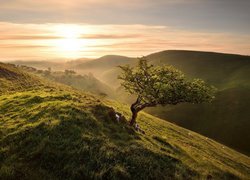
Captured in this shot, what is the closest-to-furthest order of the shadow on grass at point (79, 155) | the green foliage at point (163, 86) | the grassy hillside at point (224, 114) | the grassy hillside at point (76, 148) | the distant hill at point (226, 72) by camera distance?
1. the shadow on grass at point (79, 155)
2. the grassy hillside at point (76, 148)
3. the green foliage at point (163, 86)
4. the grassy hillside at point (224, 114)
5. the distant hill at point (226, 72)

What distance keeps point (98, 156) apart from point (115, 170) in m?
1.99

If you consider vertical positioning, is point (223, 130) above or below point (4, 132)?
below

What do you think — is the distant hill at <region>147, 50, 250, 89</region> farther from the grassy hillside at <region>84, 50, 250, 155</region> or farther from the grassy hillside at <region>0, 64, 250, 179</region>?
the grassy hillside at <region>0, 64, 250, 179</region>

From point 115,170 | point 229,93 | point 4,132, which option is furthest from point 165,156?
point 229,93

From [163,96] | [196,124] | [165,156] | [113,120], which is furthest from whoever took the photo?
[196,124]

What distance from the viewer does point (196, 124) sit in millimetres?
91438

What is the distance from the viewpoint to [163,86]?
1161 inches

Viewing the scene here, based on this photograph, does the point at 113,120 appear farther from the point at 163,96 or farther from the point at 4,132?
the point at 4,132

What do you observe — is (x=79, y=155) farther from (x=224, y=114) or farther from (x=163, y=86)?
(x=224, y=114)

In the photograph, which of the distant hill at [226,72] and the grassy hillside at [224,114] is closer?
the grassy hillside at [224,114]

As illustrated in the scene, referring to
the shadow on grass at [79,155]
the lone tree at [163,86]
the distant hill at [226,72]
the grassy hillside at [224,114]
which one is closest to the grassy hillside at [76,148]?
the shadow on grass at [79,155]

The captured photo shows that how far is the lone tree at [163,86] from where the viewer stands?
3062cm

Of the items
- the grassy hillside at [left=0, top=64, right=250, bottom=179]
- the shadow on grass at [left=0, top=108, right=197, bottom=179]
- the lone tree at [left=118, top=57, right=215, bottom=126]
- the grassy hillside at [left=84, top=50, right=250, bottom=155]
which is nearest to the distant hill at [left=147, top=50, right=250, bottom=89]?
the grassy hillside at [left=84, top=50, right=250, bottom=155]

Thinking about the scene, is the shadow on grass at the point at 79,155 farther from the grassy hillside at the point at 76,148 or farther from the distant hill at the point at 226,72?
the distant hill at the point at 226,72
